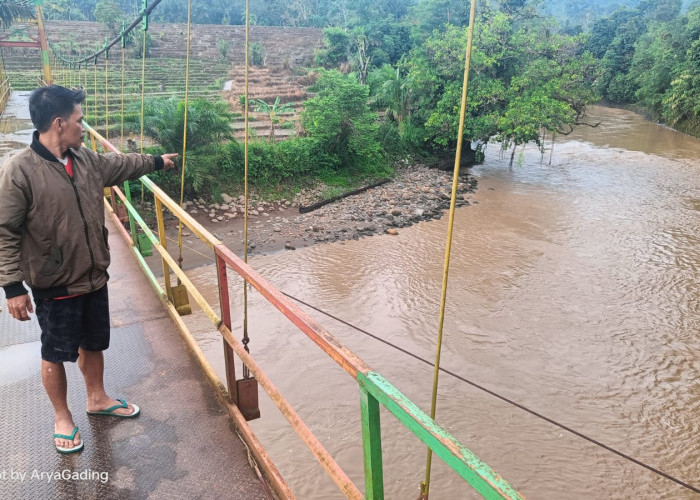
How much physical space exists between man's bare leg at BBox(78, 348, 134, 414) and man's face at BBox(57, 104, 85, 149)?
89cm

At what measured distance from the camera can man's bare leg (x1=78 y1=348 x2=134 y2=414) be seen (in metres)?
2.12

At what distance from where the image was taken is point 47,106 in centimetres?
176

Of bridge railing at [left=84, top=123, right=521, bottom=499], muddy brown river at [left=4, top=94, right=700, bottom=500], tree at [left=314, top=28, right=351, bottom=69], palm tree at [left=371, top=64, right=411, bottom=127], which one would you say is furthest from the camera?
tree at [left=314, top=28, right=351, bottom=69]

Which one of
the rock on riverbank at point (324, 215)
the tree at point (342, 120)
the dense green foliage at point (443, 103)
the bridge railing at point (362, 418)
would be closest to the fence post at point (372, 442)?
the bridge railing at point (362, 418)

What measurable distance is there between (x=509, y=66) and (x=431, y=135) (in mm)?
2948

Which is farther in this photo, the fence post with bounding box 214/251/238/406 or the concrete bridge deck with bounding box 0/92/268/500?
the fence post with bounding box 214/251/238/406

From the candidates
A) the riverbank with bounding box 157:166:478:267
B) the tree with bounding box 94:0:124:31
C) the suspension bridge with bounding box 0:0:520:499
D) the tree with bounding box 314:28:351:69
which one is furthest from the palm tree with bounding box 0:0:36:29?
the suspension bridge with bounding box 0:0:520:499

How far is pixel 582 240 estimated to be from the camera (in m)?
10.3

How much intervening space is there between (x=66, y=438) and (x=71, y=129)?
4.04ft

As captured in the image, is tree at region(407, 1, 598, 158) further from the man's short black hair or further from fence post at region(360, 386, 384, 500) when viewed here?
fence post at region(360, 386, 384, 500)

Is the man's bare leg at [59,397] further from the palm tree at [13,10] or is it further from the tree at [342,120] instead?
the palm tree at [13,10]

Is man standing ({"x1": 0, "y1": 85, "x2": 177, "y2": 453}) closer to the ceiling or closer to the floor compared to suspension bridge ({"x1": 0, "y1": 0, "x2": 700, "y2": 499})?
closer to the ceiling

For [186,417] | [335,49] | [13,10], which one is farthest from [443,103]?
[13,10]

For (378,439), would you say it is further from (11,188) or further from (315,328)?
(11,188)
